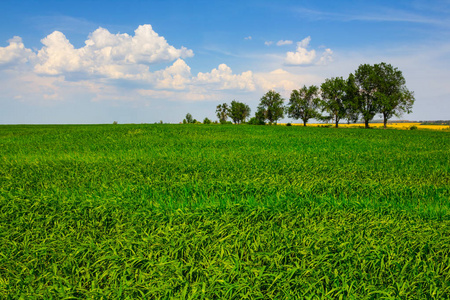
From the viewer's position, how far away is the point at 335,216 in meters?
4.87

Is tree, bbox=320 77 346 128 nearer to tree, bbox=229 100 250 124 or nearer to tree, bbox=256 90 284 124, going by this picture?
tree, bbox=256 90 284 124

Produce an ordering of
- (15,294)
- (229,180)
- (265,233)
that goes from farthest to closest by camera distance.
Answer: (229,180)
(265,233)
(15,294)

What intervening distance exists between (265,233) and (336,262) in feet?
3.44

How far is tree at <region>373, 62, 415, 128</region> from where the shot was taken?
60594 mm

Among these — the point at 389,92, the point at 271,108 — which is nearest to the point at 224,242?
the point at 389,92

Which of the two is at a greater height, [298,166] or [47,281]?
[298,166]

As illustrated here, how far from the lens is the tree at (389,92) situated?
199ft

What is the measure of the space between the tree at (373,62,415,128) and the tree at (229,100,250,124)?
69.9 meters

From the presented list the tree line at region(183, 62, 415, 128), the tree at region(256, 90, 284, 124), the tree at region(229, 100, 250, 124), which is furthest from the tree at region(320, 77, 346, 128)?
the tree at region(229, 100, 250, 124)

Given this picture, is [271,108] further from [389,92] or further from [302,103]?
[389,92]

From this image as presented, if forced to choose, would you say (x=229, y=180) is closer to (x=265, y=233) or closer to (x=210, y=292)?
(x=265, y=233)

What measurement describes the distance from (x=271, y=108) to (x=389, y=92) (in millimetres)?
41512

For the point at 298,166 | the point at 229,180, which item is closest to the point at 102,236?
the point at 229,180

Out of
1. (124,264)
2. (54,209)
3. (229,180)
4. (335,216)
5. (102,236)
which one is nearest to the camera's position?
(124,264)
